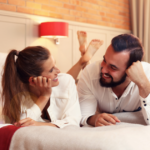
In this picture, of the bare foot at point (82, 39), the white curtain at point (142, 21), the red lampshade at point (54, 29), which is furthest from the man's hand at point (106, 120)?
the white curtain at point (142, 21)

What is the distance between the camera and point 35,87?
1.19 metres

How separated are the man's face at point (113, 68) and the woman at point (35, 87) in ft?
0.89

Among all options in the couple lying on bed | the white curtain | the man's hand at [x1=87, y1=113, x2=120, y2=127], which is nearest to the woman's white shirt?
the couple lying on bed

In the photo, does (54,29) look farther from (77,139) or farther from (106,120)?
(77,139)

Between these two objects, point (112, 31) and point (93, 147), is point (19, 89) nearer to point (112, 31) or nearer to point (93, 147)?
point (93, 147)

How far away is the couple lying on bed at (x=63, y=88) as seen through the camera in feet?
3.53

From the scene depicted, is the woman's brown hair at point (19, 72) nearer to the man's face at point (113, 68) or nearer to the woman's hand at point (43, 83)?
the woman's hand at point (43, 83)

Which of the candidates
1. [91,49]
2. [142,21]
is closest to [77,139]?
[91,49]

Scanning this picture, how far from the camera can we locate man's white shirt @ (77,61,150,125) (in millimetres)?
1339

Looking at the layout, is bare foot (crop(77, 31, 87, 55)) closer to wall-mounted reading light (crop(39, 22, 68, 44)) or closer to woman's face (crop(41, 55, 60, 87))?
wall-mounted reading light (crop(39, 22, 68, 44))

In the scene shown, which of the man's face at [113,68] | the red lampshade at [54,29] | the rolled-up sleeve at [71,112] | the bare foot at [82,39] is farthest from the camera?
the red lampshade at [54,29]

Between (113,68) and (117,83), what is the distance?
4.4 inches

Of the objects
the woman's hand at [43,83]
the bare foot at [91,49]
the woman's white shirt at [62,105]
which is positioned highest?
the bare foot at [91,49]

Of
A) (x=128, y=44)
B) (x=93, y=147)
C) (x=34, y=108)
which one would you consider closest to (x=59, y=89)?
(x=34, y=108)
